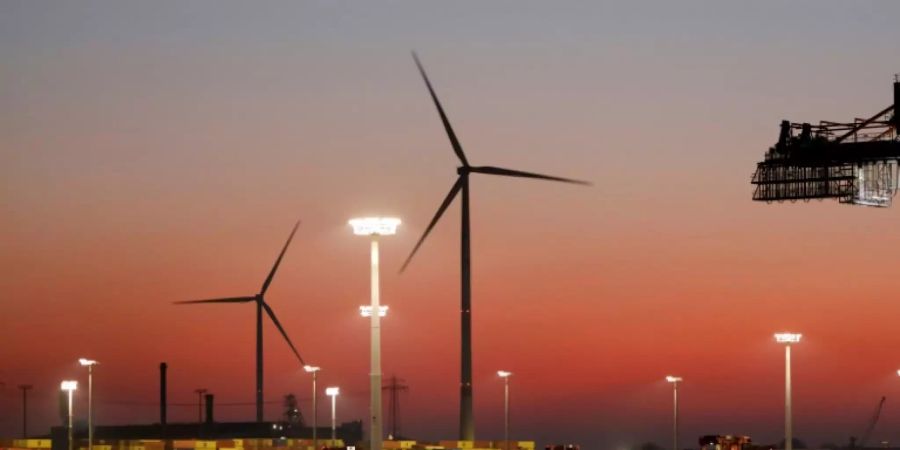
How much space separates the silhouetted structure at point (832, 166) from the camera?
110625 millimetres

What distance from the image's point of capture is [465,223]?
331 ft

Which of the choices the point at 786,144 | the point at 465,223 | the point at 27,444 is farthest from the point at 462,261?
the point at 27,444

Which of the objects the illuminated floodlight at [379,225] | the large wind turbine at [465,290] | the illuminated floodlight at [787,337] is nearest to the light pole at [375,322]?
the illuminated floodlight at [379,225]

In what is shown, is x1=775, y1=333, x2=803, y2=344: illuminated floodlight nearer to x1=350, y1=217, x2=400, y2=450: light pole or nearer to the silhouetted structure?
the silhouetted structure

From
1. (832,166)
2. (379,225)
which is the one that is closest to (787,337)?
(832,166)

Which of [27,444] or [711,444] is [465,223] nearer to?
[711,444]

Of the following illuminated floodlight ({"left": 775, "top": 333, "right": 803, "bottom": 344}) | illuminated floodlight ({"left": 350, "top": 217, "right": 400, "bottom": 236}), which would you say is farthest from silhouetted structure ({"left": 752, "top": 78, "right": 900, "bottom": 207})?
illuminated floodlight ({"left": 350, "top": 217, "right": 400, "bottom": 236})

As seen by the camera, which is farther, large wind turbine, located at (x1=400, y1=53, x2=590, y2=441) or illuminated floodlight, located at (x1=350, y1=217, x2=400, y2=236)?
large wind turbine, located at (x1=400, y1=53, x2=590, y2=441)

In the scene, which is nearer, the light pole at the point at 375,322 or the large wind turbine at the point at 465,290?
the light pole at the point at 375,322

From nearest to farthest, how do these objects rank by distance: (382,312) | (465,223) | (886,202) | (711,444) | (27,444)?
(382,312)
(465,223)
(886,202)
(711,444)
(27,444)

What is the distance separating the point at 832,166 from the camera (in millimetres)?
112375

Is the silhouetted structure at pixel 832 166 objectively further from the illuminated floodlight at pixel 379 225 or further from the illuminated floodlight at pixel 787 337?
the illuminated floodlight at pixel 379 225

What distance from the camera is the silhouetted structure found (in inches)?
4355

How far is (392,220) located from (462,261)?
4125cm
